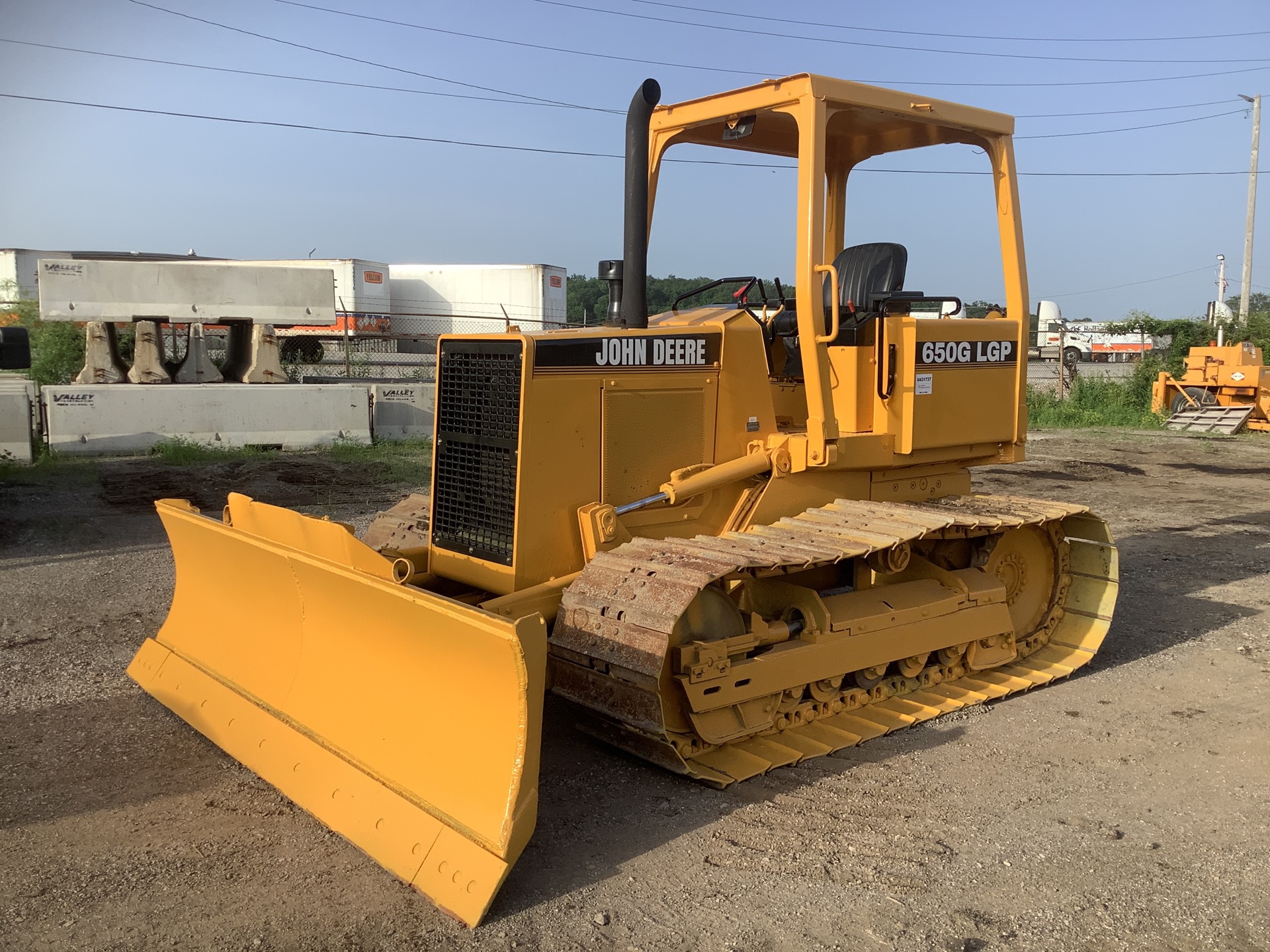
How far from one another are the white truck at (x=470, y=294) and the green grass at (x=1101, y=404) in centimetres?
1377

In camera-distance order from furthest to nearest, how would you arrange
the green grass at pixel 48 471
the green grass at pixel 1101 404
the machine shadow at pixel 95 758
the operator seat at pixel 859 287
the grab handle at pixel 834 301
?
the green grass at pixel 1101 404 < the green grass at pixel 48 471 < the operator seat at pixel 859 287 < the grab handle at pixel 834 301 < the machine shadow at pixel 95 758

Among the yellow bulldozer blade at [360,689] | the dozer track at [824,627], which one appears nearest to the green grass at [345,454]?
the yellow bulldozer blade at [360,689]

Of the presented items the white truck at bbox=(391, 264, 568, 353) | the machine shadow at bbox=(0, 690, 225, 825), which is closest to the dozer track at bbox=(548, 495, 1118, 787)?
the machine shadow at bbox=(0, 690, 225, 825)

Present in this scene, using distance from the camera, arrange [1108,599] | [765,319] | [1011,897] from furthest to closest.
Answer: [1108,599] → [765,319] → [1011,897]

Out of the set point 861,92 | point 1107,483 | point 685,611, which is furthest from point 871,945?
point 1107,483

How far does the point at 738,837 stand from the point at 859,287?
10.5ft

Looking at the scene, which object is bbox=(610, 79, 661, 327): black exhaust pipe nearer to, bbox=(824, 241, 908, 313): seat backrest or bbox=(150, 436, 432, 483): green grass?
bbox=(824, 241, 908, 313): seat backrest

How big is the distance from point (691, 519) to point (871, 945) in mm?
2384

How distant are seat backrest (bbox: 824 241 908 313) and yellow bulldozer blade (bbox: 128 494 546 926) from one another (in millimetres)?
2928

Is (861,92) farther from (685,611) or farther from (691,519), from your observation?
(685,611)

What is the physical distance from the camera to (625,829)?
4.13m

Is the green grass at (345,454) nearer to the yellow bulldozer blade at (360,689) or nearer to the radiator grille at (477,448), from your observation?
the yellow bulldozer blade at (360,689)

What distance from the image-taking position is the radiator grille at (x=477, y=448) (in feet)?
15.5

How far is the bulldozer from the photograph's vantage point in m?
4.05
